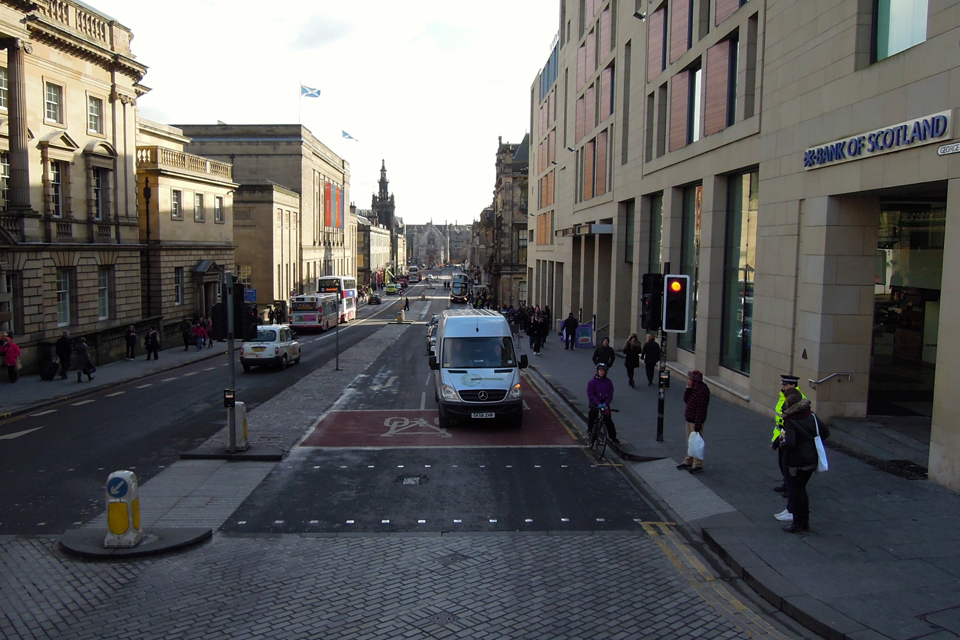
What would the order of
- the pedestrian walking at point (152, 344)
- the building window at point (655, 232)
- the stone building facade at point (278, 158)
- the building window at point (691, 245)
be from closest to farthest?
the building window at point (691, 245) < the building window at point (655, 232) < the pedestrian walking at point (152, 344) < the stone building facade at point (278, 158)

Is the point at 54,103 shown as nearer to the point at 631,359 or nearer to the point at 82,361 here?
the point at 82,361

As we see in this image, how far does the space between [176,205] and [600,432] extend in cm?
3522

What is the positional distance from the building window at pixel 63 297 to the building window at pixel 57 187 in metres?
2.52

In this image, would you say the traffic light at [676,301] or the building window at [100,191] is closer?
the traffic light at [676,301]

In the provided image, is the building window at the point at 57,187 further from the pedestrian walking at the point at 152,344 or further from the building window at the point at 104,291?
the pedestrian walking at the point at 152,344

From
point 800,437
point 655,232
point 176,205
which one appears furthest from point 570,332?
point 800,437

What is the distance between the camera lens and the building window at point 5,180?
26.4 m

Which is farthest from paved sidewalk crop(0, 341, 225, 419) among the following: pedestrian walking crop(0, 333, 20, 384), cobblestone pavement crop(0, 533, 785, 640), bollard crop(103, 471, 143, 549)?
cobblestone pavement crop(0, 533, 785, 640)

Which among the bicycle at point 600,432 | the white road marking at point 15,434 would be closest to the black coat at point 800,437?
the bicycle at point 600,432

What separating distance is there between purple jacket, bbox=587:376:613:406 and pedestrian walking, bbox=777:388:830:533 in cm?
466

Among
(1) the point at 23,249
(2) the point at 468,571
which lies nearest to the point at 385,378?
(1) the point at 23,249

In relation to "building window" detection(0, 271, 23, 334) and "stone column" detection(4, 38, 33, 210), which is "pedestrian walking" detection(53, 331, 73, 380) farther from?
"stone column" detection(4, 38, 33, 210)

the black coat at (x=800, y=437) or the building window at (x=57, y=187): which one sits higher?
the building window at (x=57, y=187)

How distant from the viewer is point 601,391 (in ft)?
44.5
